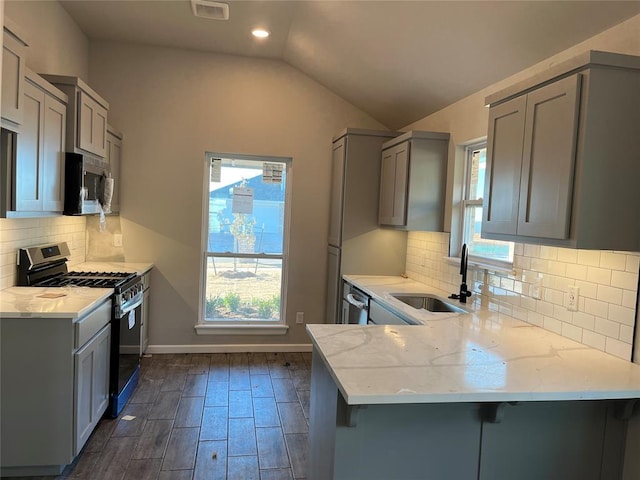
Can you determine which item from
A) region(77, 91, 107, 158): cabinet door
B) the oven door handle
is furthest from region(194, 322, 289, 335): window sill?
region(77, 91, 107, 158): cabinet door

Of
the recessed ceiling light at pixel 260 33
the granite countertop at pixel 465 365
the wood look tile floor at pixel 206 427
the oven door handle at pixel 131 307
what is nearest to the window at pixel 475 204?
the granite countertop at pixel 465 365

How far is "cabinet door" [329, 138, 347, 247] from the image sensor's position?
435 cm

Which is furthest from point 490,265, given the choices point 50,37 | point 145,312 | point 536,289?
point 50,37

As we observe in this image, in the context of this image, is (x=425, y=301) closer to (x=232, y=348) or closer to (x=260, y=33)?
(x=232, y=348)

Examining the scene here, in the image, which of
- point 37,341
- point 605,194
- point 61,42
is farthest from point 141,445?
point 61,42

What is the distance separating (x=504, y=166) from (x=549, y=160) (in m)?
0.34

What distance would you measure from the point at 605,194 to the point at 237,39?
3.44 meters

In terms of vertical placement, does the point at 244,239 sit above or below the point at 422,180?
below

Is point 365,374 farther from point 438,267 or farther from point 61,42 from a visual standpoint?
point 61,42

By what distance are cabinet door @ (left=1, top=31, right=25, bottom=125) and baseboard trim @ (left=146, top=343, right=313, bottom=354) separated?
9.49 feet

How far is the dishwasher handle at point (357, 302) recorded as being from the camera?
3637 millimetres

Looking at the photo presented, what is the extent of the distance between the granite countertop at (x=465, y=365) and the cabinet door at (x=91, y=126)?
2133 millimetres

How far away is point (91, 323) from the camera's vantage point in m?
2.63

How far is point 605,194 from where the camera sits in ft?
5.95
